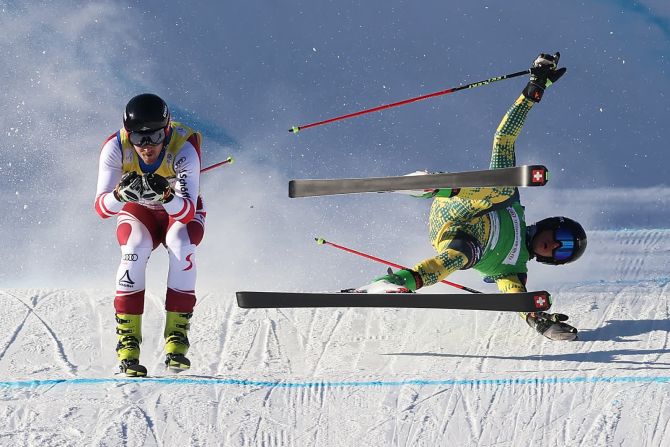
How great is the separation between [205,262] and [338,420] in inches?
145

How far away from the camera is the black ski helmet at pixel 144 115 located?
4.26 meters

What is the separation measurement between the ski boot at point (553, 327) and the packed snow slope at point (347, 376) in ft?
0.17

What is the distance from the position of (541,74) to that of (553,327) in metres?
1.39

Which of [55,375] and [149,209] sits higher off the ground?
[149,209]

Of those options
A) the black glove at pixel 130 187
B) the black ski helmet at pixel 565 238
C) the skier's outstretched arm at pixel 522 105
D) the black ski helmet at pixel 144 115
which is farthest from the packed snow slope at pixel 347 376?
the black ski helmet at pixel 144 115

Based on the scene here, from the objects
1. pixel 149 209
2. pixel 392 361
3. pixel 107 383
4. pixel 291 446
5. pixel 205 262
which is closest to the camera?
pixel 291 446

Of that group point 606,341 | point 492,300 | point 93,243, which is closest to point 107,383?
point 492,300

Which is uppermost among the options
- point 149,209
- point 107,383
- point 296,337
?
point 149,209

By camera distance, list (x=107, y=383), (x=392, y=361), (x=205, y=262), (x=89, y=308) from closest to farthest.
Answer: (x=107, y=383)
(x=392, y=361)
(x=89, y=308)
(x=205, y=262)

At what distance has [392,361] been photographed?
16.3ft

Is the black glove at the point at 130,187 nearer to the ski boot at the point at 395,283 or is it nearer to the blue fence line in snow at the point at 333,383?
the blue fence line in snow at the point at 333,383

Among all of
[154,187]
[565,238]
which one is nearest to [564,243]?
[565,238]

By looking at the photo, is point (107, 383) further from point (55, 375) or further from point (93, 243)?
point (93, 243)

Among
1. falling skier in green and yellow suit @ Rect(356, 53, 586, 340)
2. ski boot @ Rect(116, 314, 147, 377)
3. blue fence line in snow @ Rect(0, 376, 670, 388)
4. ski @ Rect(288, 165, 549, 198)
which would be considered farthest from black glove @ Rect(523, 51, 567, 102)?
ski boot @ Rect(116, 314, 147, 377)
